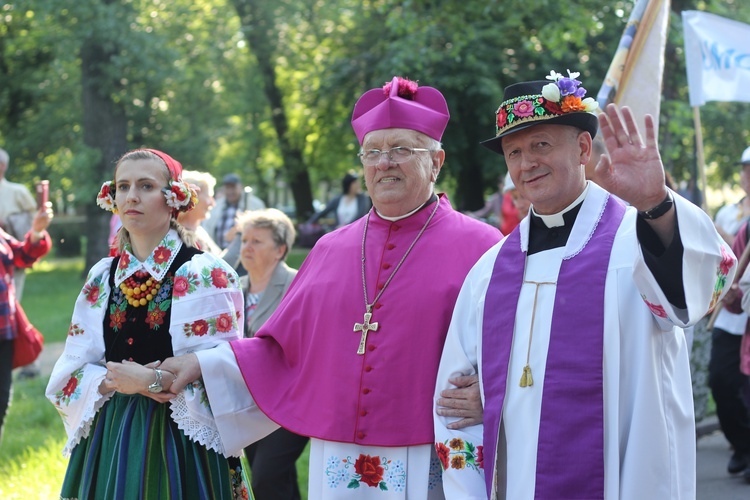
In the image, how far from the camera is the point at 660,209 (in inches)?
116

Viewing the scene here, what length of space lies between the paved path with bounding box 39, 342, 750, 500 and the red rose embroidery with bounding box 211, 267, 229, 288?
3810mm

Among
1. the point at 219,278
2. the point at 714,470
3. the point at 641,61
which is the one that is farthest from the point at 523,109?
Answer: the point at 714,470

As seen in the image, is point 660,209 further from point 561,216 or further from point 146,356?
point 146,356

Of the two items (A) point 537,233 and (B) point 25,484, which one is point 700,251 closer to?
(A) point 537,233

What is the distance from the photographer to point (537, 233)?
3.54 metres

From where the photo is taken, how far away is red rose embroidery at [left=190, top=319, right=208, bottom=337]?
4.01 m

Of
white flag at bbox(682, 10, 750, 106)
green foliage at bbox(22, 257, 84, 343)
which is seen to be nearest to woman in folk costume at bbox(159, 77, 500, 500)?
white flag at bbox(682, 10, 750, 106)

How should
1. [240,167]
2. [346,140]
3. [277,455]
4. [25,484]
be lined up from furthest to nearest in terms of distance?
[240,167]
[346,140]
[25,484]
[277,455]

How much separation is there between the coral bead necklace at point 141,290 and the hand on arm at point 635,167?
6.40 ft

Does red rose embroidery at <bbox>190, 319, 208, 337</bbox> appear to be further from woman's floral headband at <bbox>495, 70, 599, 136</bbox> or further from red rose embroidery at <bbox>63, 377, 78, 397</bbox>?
woman's floral headband at <bbox>495, 70, 599, 136</bbox>

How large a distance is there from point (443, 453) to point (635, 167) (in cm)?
Answer: 126

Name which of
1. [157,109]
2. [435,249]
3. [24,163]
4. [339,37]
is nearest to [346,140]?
[339,37]

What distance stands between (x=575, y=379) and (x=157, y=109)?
21.1 m

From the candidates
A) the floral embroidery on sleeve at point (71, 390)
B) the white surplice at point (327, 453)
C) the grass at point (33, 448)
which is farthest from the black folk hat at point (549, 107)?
the grass at point (33, 448)
